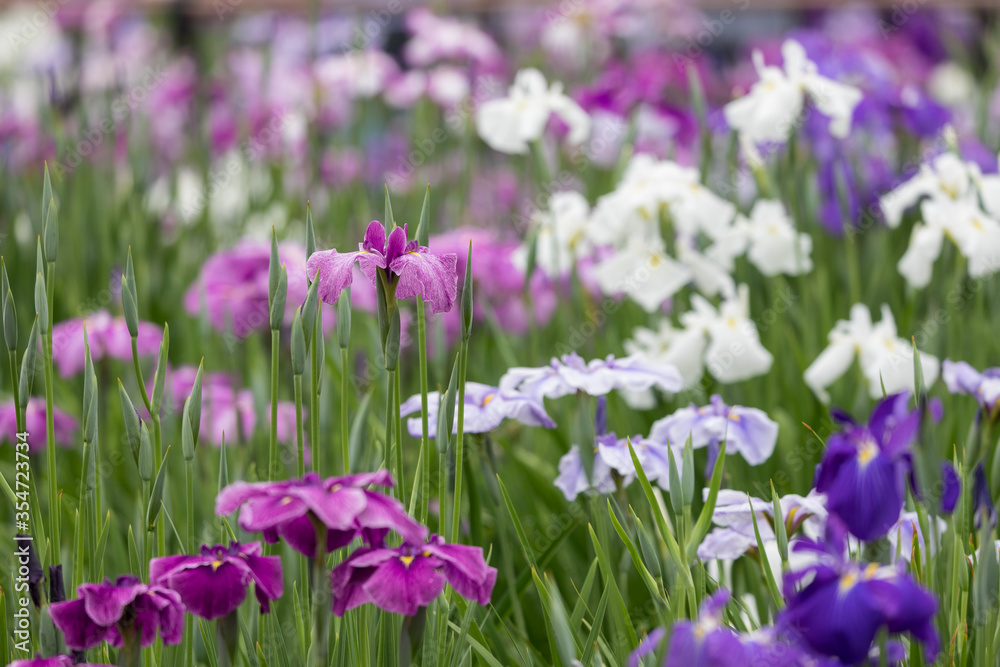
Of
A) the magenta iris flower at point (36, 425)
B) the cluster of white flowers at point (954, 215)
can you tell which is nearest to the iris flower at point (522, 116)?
the cluster of white flowers at point (954, 215)

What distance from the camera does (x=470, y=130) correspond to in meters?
3.10

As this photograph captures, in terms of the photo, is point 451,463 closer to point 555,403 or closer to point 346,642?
point 346,642

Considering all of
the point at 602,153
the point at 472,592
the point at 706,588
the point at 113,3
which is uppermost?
the point at 113,3

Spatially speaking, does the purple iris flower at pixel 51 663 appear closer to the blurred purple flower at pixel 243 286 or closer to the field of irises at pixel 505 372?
the field of irises at pixel 505 372

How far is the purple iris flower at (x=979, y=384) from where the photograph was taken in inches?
52.6

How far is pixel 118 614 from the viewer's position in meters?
0.96

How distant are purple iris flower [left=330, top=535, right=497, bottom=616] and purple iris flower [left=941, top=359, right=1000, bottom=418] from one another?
31.3 inches

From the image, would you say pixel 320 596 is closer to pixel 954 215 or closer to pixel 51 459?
pixel 51 459

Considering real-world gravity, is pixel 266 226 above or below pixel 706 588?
above

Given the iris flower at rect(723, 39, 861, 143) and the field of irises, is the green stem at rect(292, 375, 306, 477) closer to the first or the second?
the field of irises

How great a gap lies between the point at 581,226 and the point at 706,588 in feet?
4.10

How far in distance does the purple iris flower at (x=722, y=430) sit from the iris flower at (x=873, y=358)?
15.9 inches

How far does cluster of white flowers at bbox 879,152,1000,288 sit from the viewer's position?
6.42 ft

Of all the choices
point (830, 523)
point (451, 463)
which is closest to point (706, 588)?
point (451, 463)
